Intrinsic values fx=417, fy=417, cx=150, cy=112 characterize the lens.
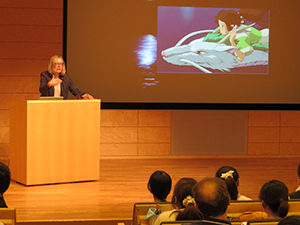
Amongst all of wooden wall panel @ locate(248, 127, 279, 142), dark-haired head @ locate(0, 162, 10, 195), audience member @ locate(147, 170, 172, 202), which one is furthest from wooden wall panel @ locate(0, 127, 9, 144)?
audience member @ locate(147, 170, 172, 202)

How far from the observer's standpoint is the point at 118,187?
4484 millimetres

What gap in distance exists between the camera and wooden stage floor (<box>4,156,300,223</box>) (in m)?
3.56

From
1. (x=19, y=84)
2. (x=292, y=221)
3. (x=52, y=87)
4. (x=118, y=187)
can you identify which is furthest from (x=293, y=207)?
(x=19, y=84)

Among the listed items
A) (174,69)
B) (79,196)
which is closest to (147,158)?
(174,69)

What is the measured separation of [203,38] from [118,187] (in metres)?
2.74

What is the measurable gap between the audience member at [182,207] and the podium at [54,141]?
2630 millimetres

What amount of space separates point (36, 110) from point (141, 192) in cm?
139

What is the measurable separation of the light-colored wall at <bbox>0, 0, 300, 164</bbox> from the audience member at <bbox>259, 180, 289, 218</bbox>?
14.5 feet

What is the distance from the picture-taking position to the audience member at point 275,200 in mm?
1940

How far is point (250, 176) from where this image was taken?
16.8 feet

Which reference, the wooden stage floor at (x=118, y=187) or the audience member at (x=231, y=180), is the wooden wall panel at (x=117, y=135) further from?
the audience member at (x=231, y=180)

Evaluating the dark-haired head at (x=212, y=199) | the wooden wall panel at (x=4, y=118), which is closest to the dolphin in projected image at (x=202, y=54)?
the wooden wall panel at (x=4, y=118)

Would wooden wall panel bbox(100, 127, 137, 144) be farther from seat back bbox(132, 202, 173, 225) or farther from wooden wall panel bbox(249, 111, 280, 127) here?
seat back bbox(132, 202, 173, 225)

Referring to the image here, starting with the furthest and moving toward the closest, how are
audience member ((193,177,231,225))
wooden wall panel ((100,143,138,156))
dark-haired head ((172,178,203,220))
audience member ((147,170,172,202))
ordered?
wooden wall panel ((100,143,138,156))
audience member ((147,170,172,202))
dark-haired head ((172,178,203,220))
audience member ((193,177,231,225))
